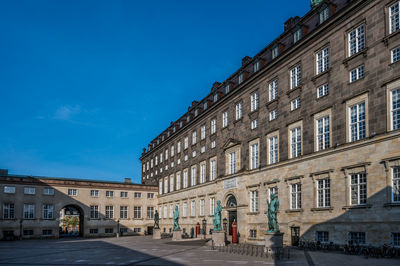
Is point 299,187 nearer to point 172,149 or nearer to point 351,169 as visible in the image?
point 351,169

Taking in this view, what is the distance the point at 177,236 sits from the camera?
48250 millimetres

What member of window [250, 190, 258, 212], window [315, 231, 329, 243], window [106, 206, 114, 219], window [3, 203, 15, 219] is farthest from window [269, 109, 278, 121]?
window [3, 203, 15, 219]

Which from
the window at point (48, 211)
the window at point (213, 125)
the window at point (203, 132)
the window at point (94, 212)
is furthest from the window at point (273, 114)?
the window at point (48, 211)

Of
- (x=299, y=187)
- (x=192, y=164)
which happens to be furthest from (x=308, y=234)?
(x=192, y=164)

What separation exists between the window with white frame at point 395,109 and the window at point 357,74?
10.4ft

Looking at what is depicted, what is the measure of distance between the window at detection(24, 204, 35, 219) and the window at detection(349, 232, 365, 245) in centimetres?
5060

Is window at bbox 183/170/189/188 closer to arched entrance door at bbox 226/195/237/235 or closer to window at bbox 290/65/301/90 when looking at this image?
arched entrance door at bbox 226/195/237/235

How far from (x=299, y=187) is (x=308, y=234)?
4.02 m

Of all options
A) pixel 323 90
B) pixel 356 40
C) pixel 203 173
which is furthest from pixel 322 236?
pixel 203 173

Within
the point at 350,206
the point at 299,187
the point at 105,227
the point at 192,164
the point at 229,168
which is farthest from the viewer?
the point at 105,227

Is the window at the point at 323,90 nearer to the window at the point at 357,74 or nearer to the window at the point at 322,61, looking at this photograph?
the window at the point at 322,61

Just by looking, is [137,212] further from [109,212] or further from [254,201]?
[254,201]

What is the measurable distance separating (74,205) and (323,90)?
48830 mm

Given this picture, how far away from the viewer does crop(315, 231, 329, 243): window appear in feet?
98.1
